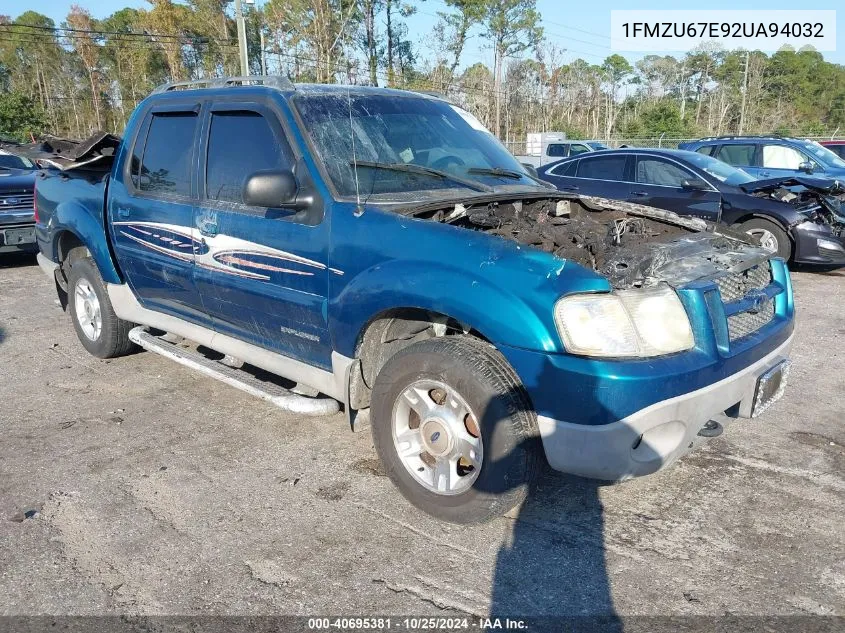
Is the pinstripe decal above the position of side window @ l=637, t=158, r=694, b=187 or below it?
below

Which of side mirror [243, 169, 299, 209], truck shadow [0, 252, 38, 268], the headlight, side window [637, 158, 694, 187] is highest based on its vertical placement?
side mirror [243, 169, 299, 209]

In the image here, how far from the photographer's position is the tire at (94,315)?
17.0 feet

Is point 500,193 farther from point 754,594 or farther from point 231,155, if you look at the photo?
point 754,594

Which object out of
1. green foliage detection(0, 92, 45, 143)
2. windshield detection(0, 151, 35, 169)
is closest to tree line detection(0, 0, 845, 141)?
green foliage detection(0, 92, 45, 143)

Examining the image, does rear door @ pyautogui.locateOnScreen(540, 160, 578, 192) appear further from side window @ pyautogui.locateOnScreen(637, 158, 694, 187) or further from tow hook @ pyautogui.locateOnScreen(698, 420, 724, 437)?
tow hook @ pyautogui.locateOnScreen(698, 420, 724, 437)

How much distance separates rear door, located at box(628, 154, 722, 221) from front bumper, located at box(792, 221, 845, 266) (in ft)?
3.62

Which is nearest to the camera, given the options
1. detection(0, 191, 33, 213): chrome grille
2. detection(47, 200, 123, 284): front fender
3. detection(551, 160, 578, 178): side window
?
detection(47, 200, 123, 284): front fender

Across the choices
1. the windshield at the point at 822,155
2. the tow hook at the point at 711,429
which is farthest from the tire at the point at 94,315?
the windshield at the point at 822,155

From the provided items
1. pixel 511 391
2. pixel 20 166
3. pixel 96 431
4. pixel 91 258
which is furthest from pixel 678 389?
pixel 20 166

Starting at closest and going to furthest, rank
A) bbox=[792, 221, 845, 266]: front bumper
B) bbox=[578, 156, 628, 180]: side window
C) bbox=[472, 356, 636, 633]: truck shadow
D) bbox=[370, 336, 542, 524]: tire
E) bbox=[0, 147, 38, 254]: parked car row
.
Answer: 1. bbox=[472, 356, 636, 633]: truck shadow
2. bbox=[370, 336, 542, 524]: tire
3. bbox=[792, 221, 845, 266]: front bumper
4. bbox=[0, 147, 38, 254]: parked car row
5. bbox=[578, 156, 628, 180]: side window

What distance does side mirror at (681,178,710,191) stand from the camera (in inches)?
341

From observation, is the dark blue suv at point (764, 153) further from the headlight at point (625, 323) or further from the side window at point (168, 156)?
the headlight at point (625, 323)

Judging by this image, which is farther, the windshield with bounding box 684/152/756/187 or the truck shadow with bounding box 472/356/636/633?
the windshield with bounding box 684/152/756/187

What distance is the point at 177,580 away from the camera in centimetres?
270
